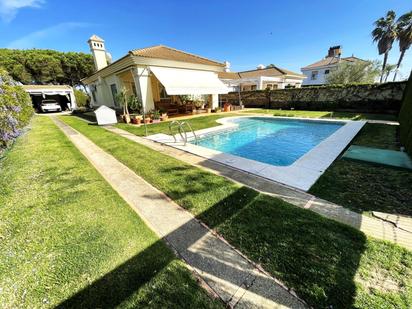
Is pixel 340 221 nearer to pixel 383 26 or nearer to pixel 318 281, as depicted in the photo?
pixel 318 281

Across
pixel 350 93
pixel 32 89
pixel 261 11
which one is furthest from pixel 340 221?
Result: pixel 32 89

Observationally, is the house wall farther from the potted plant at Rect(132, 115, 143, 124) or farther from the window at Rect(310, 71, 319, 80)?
the potted plant at Rect(132, 115, 143, 124)

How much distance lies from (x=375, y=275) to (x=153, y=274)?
11.9ft

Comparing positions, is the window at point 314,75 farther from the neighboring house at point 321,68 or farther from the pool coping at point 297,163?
the pool coping at point 297,163

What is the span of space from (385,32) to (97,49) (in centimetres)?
5473

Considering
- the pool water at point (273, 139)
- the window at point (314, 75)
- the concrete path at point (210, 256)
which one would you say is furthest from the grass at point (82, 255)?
the window at point (314, 75)

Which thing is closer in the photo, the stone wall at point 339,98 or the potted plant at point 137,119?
the potted plant at point 137,119

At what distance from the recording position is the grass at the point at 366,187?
4.81 m

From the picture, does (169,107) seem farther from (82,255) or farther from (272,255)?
(272,255)

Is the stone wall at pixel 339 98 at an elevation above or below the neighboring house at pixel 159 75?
below

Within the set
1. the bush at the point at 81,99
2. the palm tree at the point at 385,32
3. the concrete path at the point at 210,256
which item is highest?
the palm tree at the point at 385,32

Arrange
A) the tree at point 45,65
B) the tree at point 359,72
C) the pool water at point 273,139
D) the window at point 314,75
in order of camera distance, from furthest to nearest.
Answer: the window at point 314,75
the tree at point 45,65
the tree at point 359,72
the pool water at point 273,139

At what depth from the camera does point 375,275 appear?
2898mm

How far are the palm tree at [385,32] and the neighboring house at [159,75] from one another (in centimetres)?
3559
